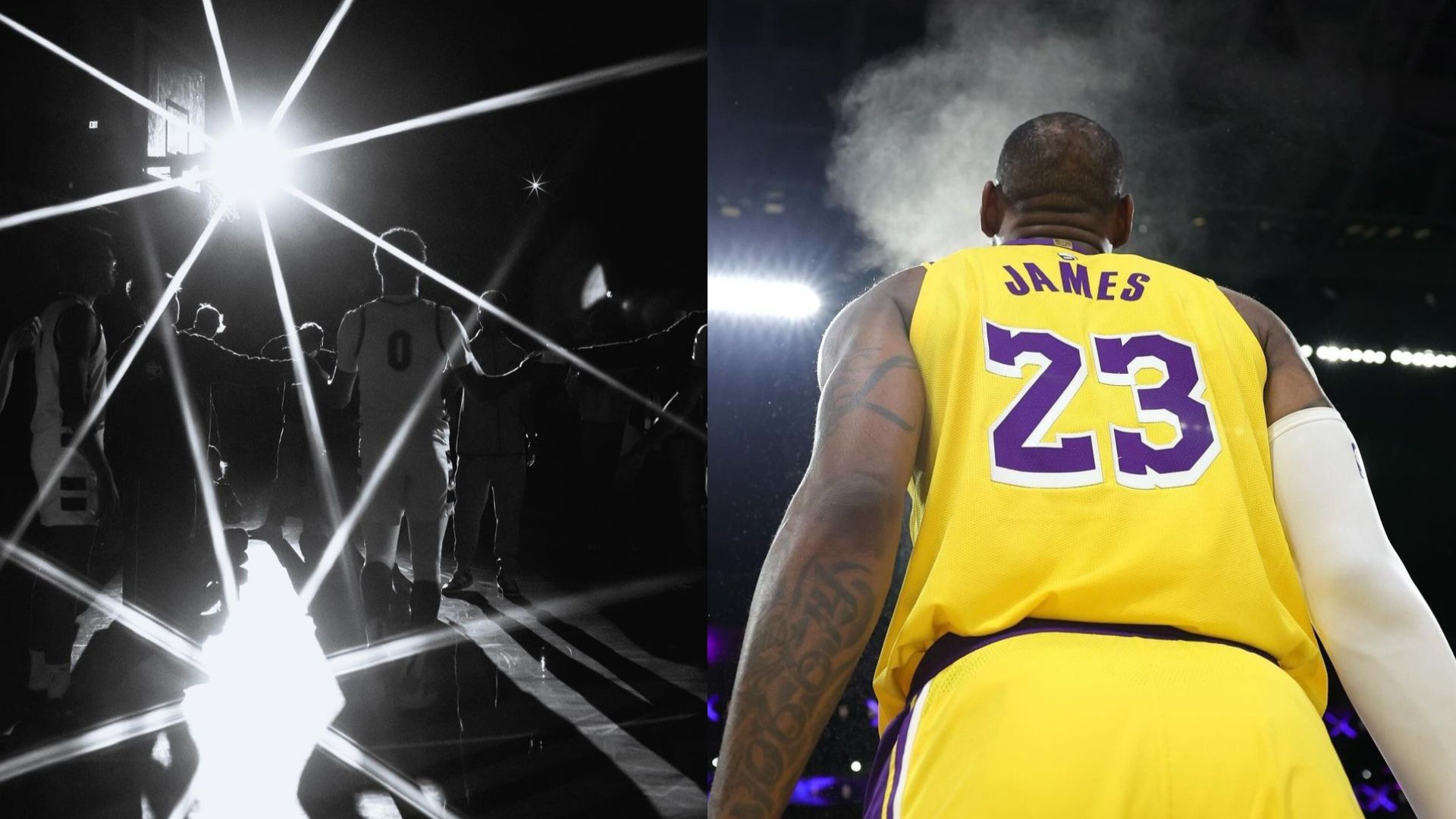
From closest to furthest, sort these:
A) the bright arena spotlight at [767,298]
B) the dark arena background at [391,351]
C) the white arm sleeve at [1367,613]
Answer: the white arm sleeve at [1367,613] → the dark arena background at [391,351] → the bright arena spotlight at [767,298]

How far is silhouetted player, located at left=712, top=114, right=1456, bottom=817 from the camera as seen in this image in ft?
2.31

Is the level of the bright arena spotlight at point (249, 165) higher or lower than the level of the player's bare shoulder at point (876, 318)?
higher

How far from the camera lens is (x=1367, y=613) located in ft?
2.75

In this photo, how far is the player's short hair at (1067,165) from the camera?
3.47 feet

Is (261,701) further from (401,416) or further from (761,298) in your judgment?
(761,298)

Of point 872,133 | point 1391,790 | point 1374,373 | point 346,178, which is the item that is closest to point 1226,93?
point 872,133

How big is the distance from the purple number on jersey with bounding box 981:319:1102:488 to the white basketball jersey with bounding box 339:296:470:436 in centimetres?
283

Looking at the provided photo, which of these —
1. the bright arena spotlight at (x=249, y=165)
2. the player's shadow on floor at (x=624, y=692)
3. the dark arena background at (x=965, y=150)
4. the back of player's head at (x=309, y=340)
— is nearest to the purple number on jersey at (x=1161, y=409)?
the player's shadow on floor at (x=624, y=692)

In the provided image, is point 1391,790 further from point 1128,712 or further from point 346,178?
point 346,178

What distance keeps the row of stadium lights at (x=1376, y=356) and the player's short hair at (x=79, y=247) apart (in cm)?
562

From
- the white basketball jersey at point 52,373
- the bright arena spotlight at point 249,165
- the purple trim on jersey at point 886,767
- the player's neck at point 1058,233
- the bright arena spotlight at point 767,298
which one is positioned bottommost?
the purple trim on jersey at point 886,767

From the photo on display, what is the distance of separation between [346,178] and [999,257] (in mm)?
3402

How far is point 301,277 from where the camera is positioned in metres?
3.59

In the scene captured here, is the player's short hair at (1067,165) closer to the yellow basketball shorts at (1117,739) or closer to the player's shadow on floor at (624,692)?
the yellow basketball shorts at (1117,739)
